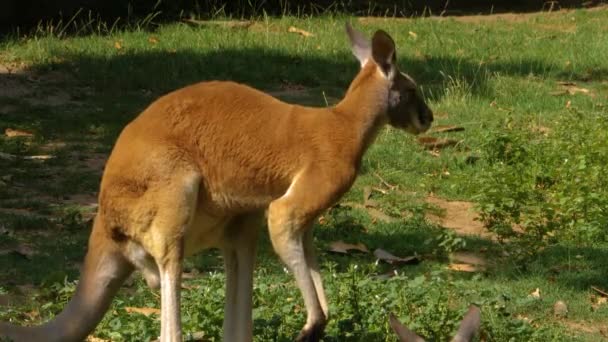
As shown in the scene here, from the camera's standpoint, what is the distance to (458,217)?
870 centimetres

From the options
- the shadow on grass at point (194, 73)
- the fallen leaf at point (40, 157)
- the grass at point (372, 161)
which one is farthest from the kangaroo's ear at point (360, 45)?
the shadow on grass at point (194, 73)

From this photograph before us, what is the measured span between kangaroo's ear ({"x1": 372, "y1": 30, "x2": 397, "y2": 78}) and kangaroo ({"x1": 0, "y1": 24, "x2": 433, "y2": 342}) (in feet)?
0.04

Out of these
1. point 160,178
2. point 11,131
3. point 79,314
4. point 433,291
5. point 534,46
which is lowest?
point 534,46

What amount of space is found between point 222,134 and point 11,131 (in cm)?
526

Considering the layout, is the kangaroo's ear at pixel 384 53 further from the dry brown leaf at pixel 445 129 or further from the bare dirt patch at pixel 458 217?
the dry brown leaf at pixel 445 129

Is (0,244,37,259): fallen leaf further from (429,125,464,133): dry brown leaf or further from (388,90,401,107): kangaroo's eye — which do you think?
(429,125,464,133): dry brown leaf

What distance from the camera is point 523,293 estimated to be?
710cm

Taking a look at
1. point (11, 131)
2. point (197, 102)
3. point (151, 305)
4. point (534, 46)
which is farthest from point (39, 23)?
point (197, 102)

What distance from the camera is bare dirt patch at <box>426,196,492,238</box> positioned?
8375 millimetres

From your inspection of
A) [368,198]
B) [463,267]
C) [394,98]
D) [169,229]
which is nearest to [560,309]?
[463,267]

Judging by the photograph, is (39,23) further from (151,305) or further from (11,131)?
(151,305)

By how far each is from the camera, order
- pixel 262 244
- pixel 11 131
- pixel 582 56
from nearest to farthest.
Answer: pixel 262 244 → pixel 11 131 → pixel 582 56

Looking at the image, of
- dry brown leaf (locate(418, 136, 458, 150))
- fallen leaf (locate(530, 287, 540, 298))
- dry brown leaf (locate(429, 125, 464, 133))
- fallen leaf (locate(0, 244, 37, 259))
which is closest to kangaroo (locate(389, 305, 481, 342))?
fallen leaf (locate(530, 287, 540, 298))

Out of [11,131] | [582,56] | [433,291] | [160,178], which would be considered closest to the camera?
[160,178]
